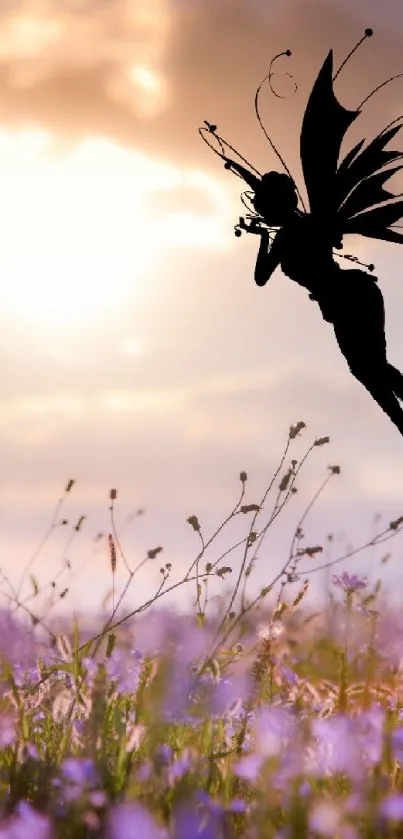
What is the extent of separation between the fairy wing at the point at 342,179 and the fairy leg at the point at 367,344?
235 mm

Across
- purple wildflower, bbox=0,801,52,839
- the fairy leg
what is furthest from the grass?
the fairy leg

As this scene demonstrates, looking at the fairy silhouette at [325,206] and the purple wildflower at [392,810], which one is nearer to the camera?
the purple wildflower at [392,810]

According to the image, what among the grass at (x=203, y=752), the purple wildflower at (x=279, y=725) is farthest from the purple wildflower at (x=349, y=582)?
the purple wildflower at (x=279, y=725)

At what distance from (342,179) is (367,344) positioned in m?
0.48

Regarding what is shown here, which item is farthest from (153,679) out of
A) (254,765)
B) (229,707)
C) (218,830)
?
(218,830)

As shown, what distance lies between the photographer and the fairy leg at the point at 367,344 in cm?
231

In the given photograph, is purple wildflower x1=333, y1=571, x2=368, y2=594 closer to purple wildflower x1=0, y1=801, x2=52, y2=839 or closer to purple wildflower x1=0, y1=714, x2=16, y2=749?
purple wildflower x1=0, y1=714, x2=16, y2=749

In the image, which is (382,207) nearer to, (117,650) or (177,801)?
(177,801)

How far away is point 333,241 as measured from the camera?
2494mm

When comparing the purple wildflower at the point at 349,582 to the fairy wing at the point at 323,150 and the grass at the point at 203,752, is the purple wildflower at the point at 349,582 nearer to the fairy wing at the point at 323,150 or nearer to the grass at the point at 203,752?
the grass at the point at 203,752

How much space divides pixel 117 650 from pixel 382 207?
244 centimetres

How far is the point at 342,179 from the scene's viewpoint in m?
2.50

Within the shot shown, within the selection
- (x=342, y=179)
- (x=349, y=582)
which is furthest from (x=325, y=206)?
(x=349, y=582)

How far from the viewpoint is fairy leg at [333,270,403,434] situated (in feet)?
7.59
